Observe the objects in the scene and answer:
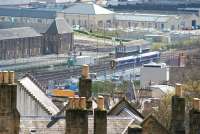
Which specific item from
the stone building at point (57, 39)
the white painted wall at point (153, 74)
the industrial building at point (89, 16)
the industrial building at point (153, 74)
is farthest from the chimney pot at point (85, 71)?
the industrial building at point (89, 16)

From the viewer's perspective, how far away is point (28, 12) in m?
160

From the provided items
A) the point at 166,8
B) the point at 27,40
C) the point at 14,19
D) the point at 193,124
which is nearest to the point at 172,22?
the point at 166,8

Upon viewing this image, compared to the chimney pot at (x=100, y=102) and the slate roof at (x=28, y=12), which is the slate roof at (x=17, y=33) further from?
the chimney pot at (x=100, y=102)

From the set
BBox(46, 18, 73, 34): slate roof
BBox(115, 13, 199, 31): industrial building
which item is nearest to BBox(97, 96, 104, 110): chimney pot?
BBox(46, 18, 73, 34): slate roof

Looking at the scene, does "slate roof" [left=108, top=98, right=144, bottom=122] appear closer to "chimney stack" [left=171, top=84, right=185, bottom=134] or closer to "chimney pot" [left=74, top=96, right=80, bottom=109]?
"chimney stack" [left=171, top=84, right=185, bottom=134]

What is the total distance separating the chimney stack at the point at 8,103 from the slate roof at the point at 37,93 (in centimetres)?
1223

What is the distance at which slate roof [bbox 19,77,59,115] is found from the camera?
83.8 ft

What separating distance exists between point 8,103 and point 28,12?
148 m

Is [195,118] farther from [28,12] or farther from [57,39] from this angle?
[28,12]

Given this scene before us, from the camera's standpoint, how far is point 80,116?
12875 mm

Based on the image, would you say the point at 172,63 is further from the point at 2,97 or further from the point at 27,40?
the point at 2,97

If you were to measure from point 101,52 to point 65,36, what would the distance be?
5680 mm

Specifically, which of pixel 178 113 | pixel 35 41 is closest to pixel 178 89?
pixel 178 113

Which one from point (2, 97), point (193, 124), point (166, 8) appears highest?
point (2, 97)
